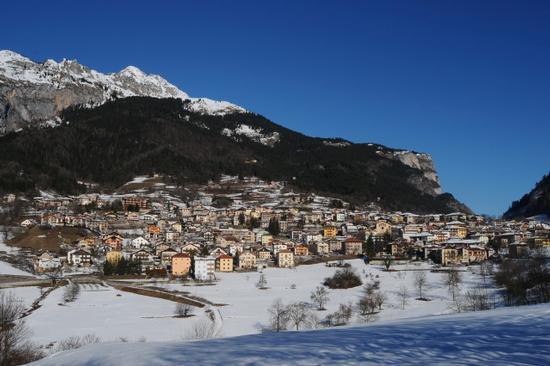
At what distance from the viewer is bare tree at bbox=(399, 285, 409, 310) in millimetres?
44013

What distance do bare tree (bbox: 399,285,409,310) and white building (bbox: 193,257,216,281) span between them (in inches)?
946

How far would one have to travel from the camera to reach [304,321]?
1417 inches

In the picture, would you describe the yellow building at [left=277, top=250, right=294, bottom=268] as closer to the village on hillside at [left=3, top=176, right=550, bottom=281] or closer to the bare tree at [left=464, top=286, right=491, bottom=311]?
the village on hillside at [left=3, top=176, right=550, bottom=281]

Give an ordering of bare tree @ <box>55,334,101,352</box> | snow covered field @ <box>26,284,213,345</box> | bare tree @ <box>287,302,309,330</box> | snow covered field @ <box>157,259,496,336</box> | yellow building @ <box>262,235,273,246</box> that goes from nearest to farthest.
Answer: bare tree @ <box>55,334,101,352</box>
snow covered field @ <box>26,284,213,345</box>
bare tree @ <box>287,302,309,330</box>
snow covered field @ <box>157,259,496,336</box>
yellow building @ <box>262,235,273,246</box>

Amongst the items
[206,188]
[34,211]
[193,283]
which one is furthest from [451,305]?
[206,188]

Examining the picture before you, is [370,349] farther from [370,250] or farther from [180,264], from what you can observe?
[370,250]

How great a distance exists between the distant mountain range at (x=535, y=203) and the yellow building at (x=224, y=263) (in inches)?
4386

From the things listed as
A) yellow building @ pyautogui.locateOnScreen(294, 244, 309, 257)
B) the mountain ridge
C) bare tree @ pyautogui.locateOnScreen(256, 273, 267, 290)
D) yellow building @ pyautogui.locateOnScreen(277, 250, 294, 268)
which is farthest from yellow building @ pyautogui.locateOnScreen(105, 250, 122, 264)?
the mountain ridge

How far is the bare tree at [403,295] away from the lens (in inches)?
1733

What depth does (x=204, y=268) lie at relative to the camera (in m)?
66.7

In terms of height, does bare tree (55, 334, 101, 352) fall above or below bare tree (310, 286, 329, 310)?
below

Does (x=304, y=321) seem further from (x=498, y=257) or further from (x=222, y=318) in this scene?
(x=498, y=257)

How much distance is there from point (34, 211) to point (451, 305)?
295 ft

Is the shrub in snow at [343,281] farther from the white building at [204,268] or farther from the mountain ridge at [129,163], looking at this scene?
the mountain ridge at [129,163]
